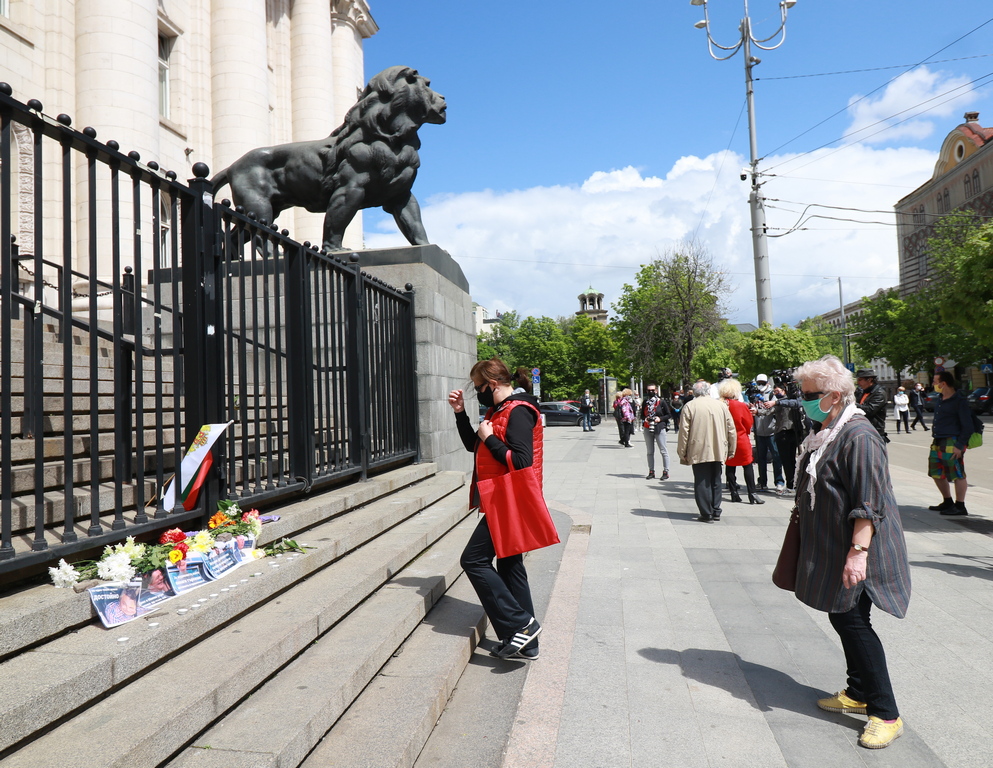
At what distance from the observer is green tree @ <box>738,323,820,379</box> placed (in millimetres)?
34781

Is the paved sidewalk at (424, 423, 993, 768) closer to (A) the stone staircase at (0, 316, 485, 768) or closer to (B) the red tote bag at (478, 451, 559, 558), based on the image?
(A) the stone staircase at (0, 316, 485, 768)

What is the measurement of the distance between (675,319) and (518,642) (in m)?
31.4

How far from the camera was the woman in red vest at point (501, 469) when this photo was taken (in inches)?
150

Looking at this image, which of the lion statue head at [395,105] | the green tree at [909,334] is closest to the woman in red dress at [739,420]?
the lion statue head at [395,105]

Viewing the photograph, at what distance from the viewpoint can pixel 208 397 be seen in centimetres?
393

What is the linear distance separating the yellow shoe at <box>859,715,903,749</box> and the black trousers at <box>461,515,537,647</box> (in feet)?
5.50

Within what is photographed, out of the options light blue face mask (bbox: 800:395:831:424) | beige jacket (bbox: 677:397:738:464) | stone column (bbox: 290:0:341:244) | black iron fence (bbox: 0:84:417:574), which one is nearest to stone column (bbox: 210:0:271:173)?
stone column (bbox: 290:0:341:244)

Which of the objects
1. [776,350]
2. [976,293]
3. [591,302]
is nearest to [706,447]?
[976,293]

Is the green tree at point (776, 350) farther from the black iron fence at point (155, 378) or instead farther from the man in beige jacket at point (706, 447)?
the black iron fence at point (155, 378)

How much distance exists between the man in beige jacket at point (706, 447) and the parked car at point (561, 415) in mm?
30030

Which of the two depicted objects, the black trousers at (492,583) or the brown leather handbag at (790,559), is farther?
the black trousers at (492,583)

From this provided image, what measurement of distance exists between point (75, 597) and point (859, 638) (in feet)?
10.6

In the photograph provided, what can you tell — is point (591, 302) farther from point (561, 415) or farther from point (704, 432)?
point (704, 432)

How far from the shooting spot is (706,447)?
8.42 metres
